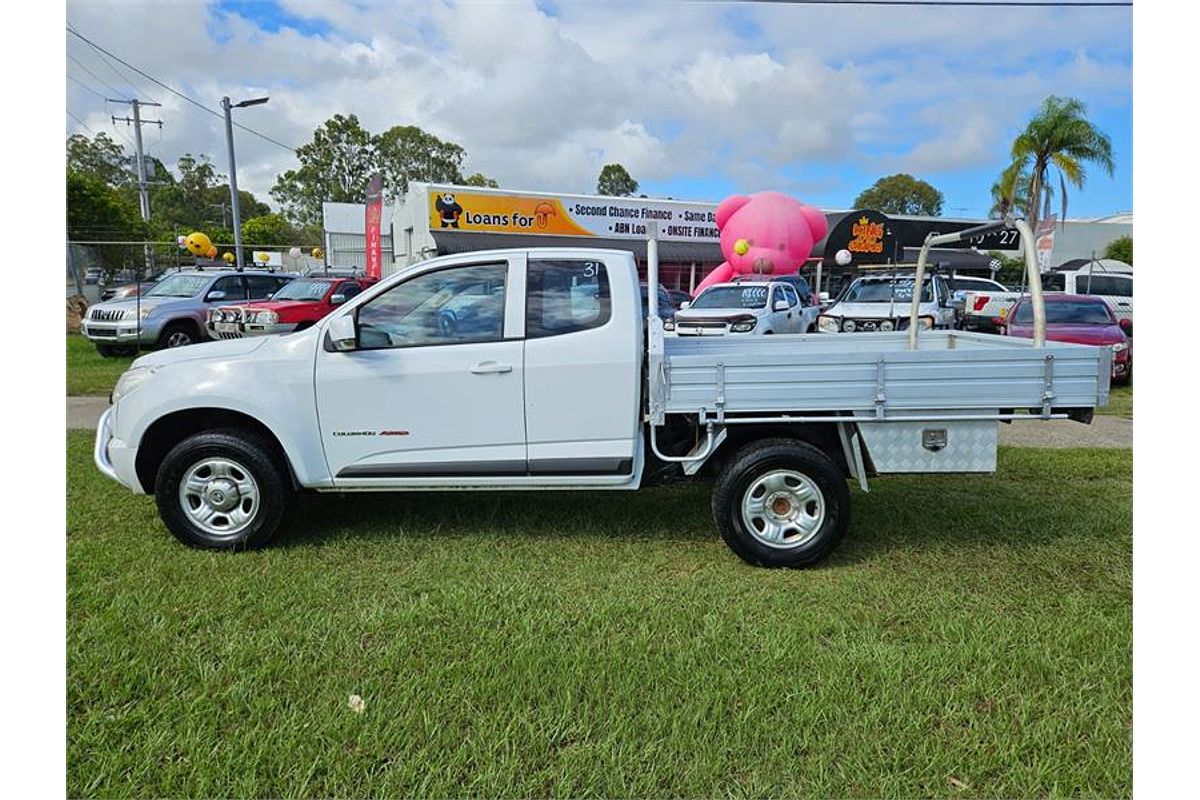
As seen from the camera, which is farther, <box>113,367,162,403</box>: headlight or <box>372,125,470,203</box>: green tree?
<box>372,125,470,203</box>: green tree

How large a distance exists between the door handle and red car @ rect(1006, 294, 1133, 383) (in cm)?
1032

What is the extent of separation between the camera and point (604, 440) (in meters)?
4.59

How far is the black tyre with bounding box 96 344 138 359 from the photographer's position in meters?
14.4

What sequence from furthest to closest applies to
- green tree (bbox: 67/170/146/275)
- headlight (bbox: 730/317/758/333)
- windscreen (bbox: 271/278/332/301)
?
green tree (bbox: 67/170/146/275) < windscreen (bbox: 271/278/332/301) < headlight (bbox: 730/317/758/333)

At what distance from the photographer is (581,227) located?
29.0 metres

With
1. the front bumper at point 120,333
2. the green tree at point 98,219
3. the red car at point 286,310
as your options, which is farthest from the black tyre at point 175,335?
the green tree at point 98,219

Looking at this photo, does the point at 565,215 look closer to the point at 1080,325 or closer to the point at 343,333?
the point at 1080,325

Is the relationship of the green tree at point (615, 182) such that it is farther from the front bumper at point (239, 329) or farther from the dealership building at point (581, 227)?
the front bumper at point (239, 329)

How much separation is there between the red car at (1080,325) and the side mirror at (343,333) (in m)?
10.9

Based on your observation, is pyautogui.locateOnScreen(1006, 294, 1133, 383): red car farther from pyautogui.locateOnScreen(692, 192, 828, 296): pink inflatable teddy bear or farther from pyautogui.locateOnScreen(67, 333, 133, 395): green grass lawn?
pyautogui.locateOnScreen(67, 333, 133, 395): green grass lawn

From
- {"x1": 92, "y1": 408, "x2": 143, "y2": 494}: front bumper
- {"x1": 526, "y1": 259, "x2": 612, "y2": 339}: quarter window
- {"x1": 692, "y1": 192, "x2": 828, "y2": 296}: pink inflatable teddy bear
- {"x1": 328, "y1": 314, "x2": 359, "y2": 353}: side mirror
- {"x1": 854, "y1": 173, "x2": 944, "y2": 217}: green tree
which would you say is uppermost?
{"x1": 854, "y1": 173, "x2": 944, "y2": 217}: green tree

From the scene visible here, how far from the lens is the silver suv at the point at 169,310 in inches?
545

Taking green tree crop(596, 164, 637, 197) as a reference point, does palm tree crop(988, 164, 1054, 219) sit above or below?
below

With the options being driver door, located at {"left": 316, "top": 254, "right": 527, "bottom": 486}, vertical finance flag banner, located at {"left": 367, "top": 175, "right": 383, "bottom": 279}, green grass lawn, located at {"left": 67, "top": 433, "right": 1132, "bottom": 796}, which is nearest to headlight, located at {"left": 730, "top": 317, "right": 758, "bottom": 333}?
green grass lawn, located at {"left": 67, "top": 433, "right": 1132, "bottom": 796}
